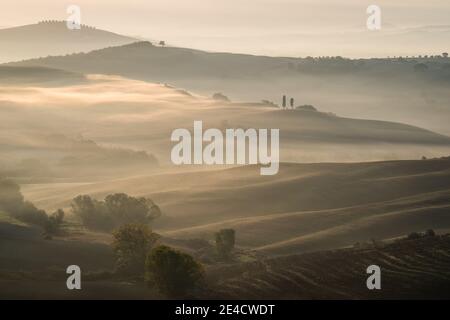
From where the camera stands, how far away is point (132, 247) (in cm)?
4719

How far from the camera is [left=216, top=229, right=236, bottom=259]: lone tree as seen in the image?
178 feet

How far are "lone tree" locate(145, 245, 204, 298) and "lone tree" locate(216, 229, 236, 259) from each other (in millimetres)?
12112

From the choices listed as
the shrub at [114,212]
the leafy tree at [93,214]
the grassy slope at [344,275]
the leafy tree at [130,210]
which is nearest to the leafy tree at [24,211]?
the leafy tree at [93,214]

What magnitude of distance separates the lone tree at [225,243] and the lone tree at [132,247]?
6.19 m

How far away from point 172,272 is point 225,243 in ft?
46.5

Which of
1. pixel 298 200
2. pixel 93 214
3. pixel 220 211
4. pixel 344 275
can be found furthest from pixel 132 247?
pixel 298 200

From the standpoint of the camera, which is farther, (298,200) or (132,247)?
(298,200)

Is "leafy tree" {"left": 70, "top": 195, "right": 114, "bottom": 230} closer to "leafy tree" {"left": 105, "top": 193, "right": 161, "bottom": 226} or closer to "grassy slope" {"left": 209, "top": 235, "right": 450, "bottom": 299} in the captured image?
"leafy tree" {"left": 105, "top": 193, "right": 161, "bottom": 226}

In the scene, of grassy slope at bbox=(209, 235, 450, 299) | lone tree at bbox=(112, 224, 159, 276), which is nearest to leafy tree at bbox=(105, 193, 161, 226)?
lone tree at bbox=(112, 224, 159, 276)

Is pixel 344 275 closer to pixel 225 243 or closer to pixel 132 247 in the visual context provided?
pixel 132 247

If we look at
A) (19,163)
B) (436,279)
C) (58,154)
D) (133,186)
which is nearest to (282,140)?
(58,154)

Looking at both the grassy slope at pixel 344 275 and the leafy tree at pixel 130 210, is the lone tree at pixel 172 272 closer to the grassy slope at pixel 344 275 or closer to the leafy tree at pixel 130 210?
the grassy slope at pixel 344 275

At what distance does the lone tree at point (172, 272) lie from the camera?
40.4 metres

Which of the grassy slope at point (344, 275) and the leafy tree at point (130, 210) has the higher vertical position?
the leafy tree at point (130, 210)
